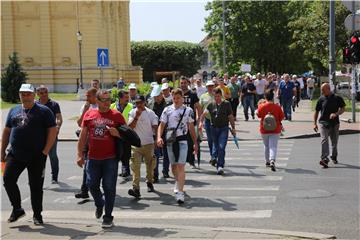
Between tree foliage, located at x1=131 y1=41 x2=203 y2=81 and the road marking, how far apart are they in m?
89.2

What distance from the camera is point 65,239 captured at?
7.47 m

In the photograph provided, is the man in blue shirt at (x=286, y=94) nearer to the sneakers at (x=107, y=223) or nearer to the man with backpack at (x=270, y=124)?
the man with backpack at (x=270, y=124)

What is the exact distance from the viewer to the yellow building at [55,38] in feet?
194

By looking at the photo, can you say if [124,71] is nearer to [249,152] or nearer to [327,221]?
[249,152]

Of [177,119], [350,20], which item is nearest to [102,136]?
[177,119]

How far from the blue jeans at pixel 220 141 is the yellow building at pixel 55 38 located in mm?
46521

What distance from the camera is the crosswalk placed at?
927cm

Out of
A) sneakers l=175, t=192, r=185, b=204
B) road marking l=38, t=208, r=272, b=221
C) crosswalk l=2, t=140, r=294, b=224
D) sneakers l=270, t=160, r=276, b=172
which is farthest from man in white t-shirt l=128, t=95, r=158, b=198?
sneakers l=270, t=160, r=276, b=172

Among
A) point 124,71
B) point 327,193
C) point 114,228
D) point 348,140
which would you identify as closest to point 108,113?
point 114,228

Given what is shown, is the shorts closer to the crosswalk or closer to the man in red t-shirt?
A: the crosswalk

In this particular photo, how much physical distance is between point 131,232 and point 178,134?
108 inches

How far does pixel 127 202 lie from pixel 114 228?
218cm

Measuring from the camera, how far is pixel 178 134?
10.3m

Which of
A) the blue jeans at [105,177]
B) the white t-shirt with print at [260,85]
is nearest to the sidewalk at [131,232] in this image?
the blue jeans at [105,177]
